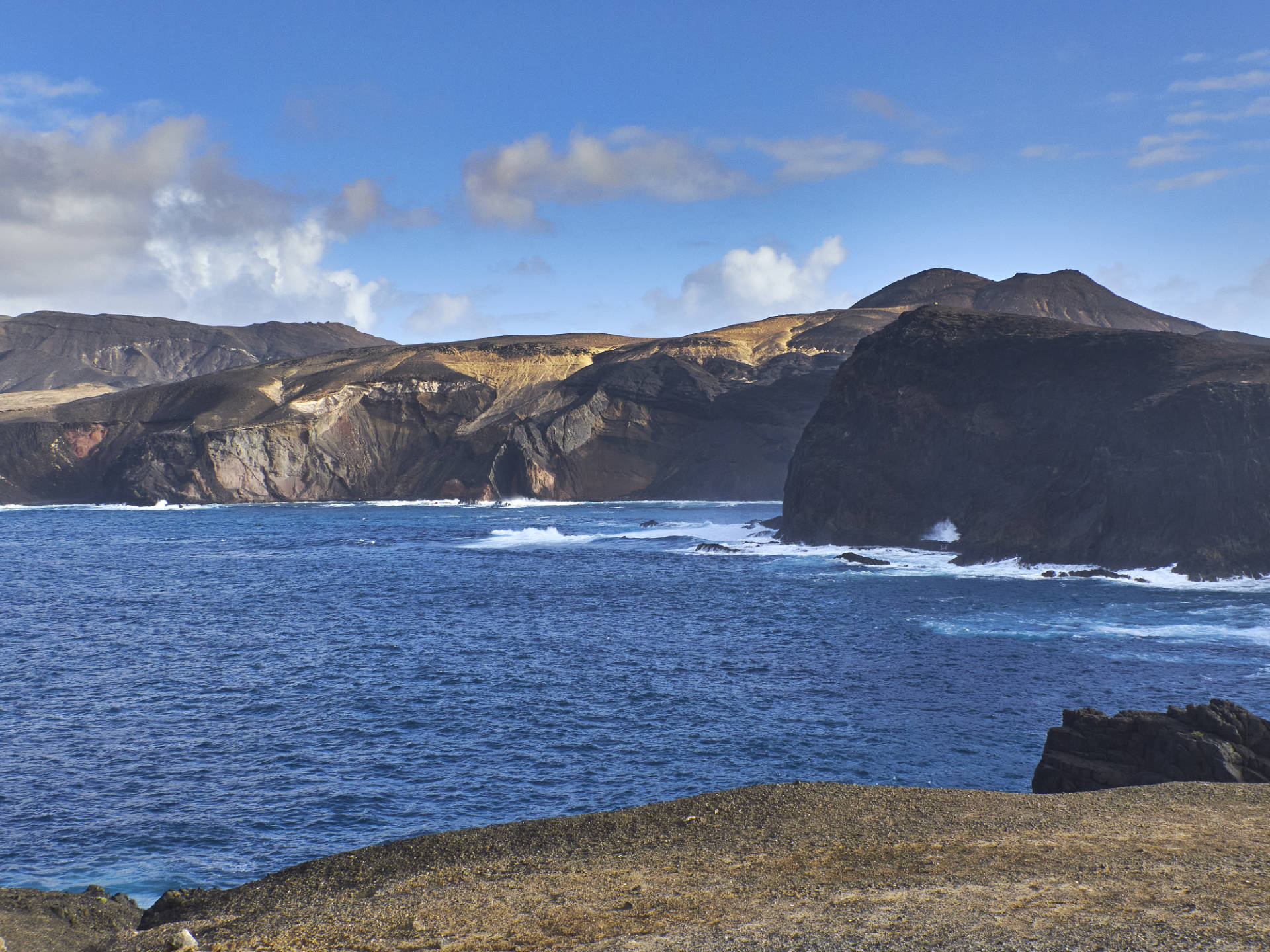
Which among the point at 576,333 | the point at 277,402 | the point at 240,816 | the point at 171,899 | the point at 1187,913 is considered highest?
the point at 576,333

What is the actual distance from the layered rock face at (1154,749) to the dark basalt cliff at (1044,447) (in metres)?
36.8

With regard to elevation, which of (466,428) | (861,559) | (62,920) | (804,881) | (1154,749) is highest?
(466,428)

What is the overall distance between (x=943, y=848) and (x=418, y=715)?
60.6ft

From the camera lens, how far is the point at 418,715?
28.3 m

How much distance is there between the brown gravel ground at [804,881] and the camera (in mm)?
10414

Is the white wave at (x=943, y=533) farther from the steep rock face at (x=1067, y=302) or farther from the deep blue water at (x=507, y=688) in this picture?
the steep rock face at (x=1067, y=302)

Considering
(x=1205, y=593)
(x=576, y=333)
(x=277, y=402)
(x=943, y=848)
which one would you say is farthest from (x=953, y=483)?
(x=576, y=333)

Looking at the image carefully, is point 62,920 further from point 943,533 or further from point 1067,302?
point 1067,302

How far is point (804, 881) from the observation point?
1213 centimetres

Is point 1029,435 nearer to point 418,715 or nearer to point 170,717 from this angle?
point 418,715

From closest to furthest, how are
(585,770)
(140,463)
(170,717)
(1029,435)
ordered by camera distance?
(585,770), (170,717), (1029,435), (140,463)

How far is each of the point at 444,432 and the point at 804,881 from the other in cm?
14554

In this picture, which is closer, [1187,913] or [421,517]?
[1187,913]

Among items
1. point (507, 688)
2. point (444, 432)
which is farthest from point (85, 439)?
point (507, 688)
